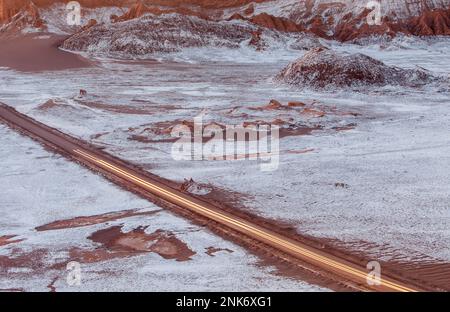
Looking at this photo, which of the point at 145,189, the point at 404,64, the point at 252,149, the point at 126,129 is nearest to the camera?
the point at 145,189

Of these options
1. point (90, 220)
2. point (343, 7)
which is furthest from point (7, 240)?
point (343, 7)

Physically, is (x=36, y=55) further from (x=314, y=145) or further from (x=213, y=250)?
(x=213, y=250)

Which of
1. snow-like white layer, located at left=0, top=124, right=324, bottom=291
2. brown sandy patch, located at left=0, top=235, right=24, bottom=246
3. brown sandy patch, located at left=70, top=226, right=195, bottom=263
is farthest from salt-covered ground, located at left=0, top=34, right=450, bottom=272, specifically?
brown sandy patch, located at left=0, top=235, right=24, bottom=246

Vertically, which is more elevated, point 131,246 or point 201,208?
point 201,208

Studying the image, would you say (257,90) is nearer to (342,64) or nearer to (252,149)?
(342,64)

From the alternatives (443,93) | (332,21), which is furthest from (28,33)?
(443,93)

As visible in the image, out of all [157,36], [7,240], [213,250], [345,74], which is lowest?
[7,240]
